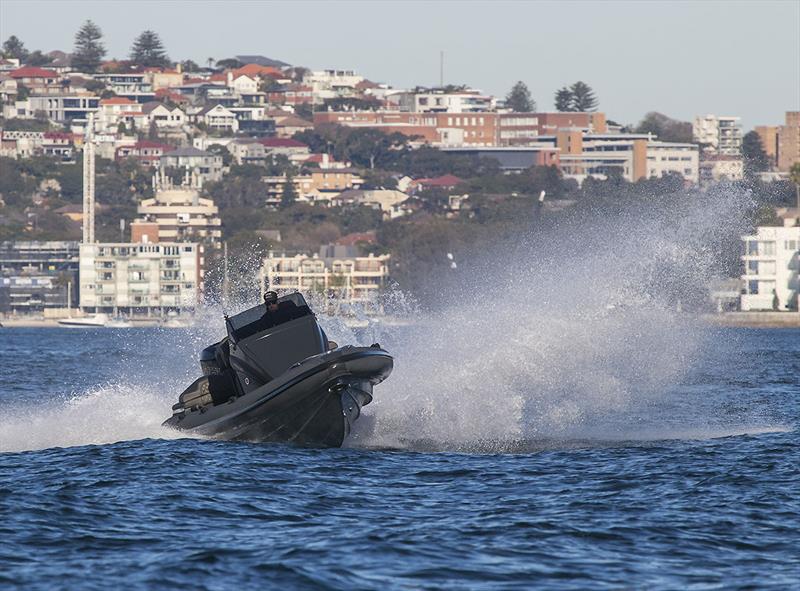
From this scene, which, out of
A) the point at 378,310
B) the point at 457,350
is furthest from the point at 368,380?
the point at 378,310

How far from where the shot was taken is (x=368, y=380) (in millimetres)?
25891

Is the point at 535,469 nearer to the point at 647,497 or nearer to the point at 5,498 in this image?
the point at 647,497

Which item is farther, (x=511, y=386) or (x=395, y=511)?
(x=511, y=386)

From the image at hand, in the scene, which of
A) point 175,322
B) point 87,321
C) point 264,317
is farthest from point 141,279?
point 264,317

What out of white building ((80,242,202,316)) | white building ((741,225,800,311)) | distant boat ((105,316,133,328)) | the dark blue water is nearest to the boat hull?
the dark blue water

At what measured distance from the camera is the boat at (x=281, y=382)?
25094mm

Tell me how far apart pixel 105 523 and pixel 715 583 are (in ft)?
22.4

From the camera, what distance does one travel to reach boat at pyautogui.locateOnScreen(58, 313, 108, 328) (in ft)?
594

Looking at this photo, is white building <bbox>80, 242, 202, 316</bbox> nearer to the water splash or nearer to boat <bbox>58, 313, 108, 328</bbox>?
boat <bbox>58, 313, 108, 328</bbox>

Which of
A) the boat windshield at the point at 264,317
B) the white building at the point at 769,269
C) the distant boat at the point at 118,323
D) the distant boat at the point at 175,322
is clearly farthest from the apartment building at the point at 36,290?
the boat windshield at the point at 264,317

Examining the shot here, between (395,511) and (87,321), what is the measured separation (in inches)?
6464

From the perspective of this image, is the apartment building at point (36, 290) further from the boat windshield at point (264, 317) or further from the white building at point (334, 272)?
the boat windshield at point (264, 317)

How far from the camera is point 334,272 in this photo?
18350 centimetres

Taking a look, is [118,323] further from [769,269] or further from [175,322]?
[769,269]
